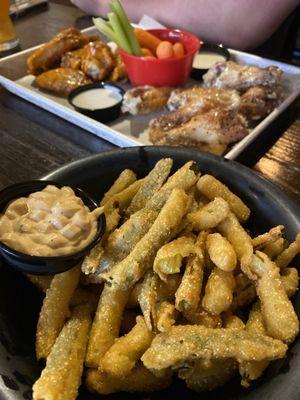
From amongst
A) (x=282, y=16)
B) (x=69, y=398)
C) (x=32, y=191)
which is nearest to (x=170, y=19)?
(x=282, y=16)

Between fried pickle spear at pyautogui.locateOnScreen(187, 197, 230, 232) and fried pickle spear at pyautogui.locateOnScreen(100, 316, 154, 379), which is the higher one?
fried pickle spear at pyautogui.locateOnScreen(187, 197, 230, 232)

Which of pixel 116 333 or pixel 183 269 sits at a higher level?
pixel 183 269

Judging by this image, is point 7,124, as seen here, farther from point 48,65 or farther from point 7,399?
point 7,399

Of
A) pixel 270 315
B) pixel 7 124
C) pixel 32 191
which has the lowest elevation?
pixel 7 124

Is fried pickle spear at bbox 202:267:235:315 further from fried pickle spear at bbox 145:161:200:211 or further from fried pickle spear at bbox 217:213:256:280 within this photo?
fried pickle spear at bbox 145:161:200:211

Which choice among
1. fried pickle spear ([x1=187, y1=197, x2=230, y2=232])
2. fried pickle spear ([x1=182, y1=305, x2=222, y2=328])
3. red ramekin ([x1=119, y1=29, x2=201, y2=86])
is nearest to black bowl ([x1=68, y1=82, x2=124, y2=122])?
red ramekin ([x1=119, y1=29, x2=201, y2=86])

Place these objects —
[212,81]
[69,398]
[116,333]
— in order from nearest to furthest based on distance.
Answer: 1. [69,398]
2. [116,333]
3. [212,81]
